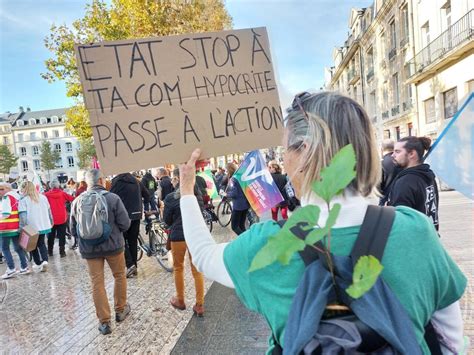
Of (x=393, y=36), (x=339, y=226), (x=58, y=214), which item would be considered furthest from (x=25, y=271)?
(x=393, y=36)

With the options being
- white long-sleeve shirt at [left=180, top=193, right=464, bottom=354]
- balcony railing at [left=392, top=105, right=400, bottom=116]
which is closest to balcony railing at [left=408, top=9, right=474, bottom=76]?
balcony railing at [left=392, top=105, right=400, bottom=116]

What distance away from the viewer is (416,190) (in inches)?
143

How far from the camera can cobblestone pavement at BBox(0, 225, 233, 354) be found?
4.19 meters

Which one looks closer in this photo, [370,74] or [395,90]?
[395,90]

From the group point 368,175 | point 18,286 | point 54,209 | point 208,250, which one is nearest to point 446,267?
point 368,175

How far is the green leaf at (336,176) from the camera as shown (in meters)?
0.94

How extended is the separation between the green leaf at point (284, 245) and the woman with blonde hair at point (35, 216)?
802cm

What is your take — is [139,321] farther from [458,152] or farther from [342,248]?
[342,248]

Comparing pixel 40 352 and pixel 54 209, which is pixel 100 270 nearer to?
pixel 40 352

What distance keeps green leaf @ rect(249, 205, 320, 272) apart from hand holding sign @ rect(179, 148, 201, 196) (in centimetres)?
70

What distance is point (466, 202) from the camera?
12422mm

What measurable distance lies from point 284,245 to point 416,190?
10.2ft

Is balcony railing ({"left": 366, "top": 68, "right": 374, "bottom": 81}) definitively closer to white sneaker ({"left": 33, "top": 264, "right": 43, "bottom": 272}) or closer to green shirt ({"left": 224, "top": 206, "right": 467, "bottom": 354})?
white sneaker ({"left": 33, "top": 264, "right": 43, "bottom": 272})

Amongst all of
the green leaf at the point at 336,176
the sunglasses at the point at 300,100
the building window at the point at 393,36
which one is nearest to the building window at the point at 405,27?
the building window at the point at 393,36
